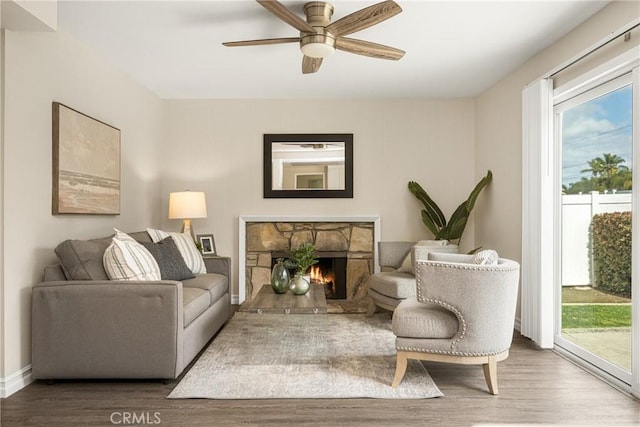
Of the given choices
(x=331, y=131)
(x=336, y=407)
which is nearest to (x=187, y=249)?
(x=331, y=131)

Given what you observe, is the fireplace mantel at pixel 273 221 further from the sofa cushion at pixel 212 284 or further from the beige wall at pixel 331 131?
the sofa cushion at pixel 212 284

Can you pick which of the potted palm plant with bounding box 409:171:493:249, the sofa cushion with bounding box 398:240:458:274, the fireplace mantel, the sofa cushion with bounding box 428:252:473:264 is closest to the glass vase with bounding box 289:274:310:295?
the sofa cushion with bounding box 428:252:473:264

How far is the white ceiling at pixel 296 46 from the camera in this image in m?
3.17

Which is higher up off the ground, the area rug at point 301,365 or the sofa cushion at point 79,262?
the sofa cushion at point 79,262

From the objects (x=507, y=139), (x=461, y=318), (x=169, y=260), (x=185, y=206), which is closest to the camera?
(x=461, y=318)

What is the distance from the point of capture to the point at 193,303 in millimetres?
3334

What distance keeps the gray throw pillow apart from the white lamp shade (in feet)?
2.75

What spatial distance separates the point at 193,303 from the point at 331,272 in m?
2.68

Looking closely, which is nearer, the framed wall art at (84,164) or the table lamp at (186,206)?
the framed wall art at (84,164)

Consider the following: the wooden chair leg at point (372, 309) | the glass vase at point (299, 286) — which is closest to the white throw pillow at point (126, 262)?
the glass vase at point (299, 286)

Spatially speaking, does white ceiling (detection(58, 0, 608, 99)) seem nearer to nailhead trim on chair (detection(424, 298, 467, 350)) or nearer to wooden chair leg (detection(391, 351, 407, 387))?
nailhead trim on chair (detection(424, 298, 467, 350))

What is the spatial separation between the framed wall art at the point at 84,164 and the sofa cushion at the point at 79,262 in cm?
35
